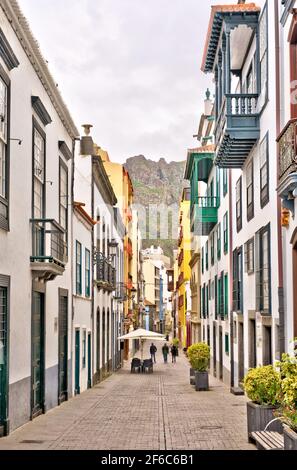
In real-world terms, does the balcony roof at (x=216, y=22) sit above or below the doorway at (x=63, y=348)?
above

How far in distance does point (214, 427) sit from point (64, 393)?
7.36 m

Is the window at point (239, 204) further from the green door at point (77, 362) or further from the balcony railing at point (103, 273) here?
the balcony railing at point (103, 273)

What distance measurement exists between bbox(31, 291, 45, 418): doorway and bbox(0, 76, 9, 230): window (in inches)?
142

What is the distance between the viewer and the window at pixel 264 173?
714 inches

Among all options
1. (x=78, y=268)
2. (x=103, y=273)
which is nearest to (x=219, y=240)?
(x=103, y=273)

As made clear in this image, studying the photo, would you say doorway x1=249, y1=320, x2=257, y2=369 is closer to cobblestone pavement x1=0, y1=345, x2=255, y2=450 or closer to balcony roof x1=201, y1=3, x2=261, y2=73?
cobblestone pavement x1=0, y1=345, x2=255, y2=450

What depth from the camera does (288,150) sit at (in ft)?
43.5

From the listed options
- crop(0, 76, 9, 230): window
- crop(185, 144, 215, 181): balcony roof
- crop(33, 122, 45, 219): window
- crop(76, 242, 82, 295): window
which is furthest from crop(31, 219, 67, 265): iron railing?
crop(185, 144, 215, 181): balcony roof

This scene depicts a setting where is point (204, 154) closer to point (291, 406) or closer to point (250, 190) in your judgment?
point (250, 190)

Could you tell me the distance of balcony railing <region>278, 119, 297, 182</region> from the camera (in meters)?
12.9

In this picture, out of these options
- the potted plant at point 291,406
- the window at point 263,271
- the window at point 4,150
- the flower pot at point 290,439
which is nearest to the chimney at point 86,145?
the window at point 263,271

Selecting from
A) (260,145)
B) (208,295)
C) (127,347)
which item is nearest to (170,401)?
(260,145)

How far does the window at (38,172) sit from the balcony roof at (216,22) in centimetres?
557

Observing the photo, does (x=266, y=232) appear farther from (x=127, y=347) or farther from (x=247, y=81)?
(x=127, y=347)
